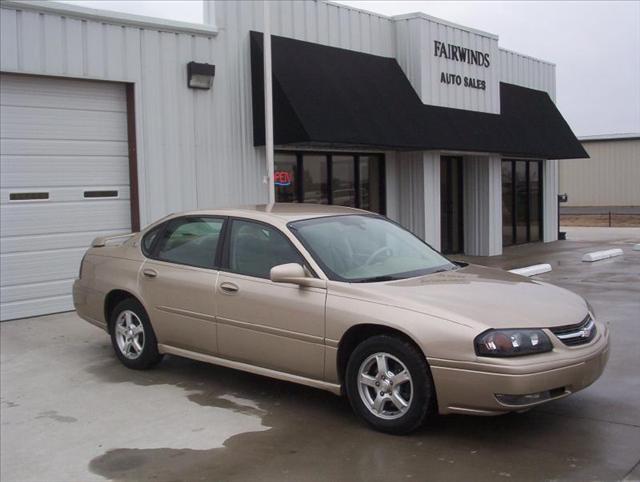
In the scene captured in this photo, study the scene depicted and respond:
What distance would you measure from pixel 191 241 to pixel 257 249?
89cm

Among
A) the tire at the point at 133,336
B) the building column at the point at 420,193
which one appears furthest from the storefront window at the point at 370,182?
the tire at the point at 133,336

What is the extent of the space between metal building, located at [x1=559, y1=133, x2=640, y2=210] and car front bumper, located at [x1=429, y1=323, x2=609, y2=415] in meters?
37.1

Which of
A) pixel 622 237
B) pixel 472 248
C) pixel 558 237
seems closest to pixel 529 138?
pixel 472 248

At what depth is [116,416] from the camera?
19.4 feet

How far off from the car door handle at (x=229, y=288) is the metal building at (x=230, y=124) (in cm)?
509

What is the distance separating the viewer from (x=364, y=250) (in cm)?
612

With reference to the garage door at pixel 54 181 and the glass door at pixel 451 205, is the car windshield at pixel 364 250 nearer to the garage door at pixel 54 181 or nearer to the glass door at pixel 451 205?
the garage door at pixel 54 181

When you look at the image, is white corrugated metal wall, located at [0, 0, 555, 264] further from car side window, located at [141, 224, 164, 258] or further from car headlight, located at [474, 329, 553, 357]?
car headlight, located at [474, 329, 553, 357]

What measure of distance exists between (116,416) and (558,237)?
18.4 meters

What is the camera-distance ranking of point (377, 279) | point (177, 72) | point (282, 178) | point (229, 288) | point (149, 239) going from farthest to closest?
point (282, 178)
point (177, 72)
point (149, 239)
point (229, 288)
point (377, 279)

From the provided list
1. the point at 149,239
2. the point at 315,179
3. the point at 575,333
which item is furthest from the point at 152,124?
the point at 575,333

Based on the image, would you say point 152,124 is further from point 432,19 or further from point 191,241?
point 432,19

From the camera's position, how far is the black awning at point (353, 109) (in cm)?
1198

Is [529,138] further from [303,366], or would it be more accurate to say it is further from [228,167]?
[303,366]
